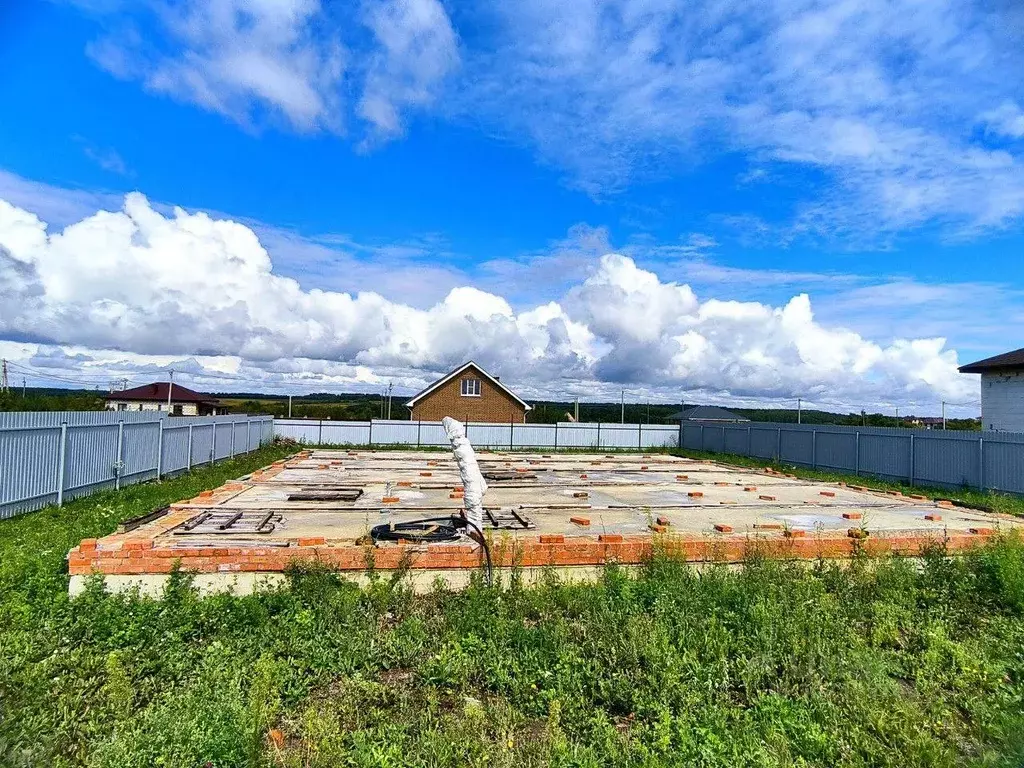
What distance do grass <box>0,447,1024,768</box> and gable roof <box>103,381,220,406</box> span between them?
4350cm

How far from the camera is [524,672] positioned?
14.9 ft

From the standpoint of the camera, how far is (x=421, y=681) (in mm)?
4453

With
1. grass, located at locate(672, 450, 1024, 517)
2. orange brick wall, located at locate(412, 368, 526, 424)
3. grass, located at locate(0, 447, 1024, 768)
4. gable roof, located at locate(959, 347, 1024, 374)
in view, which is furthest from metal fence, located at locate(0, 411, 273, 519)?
gable roof, located at locate(959, 347, 1024, 374)

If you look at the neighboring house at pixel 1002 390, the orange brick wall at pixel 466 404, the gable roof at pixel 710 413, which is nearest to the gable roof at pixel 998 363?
the neighboring house at pixel 1002 390

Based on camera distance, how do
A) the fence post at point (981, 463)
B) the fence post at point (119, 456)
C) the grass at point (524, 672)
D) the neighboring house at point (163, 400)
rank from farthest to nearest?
the neighboring house at point (163, 400), the fence post at point (981, 463), the fence post at point (119, 456), the grass at point (524, 672)

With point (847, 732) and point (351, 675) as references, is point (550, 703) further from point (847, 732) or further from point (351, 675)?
point (847, 732)

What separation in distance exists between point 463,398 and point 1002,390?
2429cm

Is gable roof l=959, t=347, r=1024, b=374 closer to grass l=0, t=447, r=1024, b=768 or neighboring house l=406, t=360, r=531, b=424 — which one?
grass l=0, t=447, r=1024, b=768

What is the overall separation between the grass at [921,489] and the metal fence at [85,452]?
1573cm

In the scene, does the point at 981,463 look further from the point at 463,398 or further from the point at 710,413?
the point at 710,413

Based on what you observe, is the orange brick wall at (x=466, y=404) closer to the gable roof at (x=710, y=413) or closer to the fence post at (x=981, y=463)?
the gable roof at (x=710, y=413)

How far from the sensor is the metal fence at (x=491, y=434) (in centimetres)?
2834

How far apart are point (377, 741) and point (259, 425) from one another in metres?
21.2

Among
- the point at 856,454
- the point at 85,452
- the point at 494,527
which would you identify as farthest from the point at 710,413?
the point at 85,452
